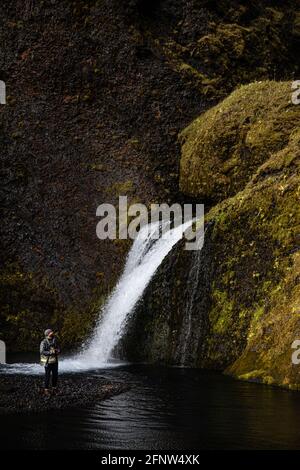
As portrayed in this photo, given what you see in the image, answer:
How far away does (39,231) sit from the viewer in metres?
34.4

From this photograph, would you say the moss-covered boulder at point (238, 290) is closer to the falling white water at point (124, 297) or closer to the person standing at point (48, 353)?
the falling white water at point (124, 297)

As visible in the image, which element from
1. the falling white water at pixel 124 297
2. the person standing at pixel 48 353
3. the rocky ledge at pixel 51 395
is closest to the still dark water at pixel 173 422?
the rocky ledge at pixel 51 395

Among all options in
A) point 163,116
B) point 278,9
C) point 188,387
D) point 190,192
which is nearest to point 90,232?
point 190,192

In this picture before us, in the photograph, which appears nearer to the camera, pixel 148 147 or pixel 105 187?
pixel 105 187

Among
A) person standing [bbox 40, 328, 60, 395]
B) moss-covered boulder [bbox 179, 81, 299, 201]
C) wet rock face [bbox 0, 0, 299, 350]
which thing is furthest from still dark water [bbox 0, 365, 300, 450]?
wet rock face [bbox 0, 0, 299, 350]

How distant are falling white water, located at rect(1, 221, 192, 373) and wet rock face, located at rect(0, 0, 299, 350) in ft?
5.34

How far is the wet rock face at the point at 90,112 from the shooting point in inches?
1307

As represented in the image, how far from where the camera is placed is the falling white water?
27.2 m

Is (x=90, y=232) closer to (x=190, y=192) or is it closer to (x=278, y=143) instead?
(x=190, y=192)

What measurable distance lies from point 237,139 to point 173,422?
66.8ft

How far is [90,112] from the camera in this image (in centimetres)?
3916

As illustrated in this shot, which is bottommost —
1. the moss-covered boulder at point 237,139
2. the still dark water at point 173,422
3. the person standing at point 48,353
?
the still dark water at point 173,422

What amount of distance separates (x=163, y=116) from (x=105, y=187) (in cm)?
651

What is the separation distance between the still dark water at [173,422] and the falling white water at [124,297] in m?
8.09
